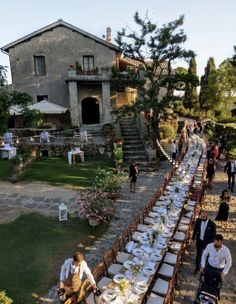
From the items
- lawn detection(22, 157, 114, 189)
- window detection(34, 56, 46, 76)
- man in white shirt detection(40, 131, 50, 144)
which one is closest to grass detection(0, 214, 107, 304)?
lawn detection(22, 157, 114, 189)

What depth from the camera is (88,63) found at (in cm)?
2781

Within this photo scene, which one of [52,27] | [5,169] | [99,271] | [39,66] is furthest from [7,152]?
[99,271]

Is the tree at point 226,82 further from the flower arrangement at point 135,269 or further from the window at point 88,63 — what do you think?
the flower arrangement at point 135,269

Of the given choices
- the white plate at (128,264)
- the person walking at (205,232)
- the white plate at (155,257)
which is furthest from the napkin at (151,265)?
the person walking at (205,232)

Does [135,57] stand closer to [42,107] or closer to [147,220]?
[42,107]

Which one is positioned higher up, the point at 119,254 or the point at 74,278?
the point at 74,278


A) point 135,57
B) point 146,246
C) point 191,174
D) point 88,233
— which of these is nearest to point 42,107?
point 135,57

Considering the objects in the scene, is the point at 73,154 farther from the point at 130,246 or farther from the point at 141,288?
the point at 141,288

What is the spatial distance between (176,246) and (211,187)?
805 cm

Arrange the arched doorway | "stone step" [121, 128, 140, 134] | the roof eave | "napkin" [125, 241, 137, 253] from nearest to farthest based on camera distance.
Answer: "napkin" [125, 241, 137, 253]
"stone step" [121, 128, 140, 134]
the roof eave
the arched doorway

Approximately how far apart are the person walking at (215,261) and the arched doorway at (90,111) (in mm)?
23794

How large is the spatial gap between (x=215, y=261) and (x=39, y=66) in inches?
983

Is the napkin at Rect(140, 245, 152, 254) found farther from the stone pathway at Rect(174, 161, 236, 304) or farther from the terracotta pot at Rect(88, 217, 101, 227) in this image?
the terracotta pot at Rect(88, 217, 101, 227)

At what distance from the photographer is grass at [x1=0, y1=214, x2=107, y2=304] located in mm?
8102
